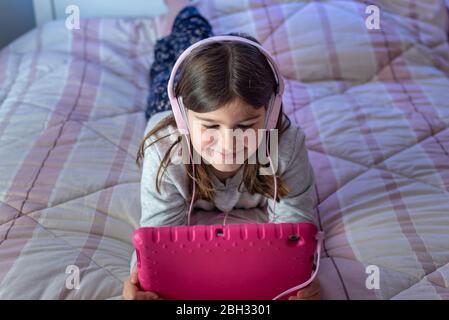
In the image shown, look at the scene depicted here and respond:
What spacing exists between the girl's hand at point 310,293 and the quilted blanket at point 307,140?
0.07 ft

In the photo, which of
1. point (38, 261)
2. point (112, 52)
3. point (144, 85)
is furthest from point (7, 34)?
point (38, 261)

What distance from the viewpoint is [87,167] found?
114cm

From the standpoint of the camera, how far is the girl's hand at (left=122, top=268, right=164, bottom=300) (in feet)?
2.67

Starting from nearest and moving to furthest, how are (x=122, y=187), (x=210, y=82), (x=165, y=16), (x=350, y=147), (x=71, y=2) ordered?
(x=210, y=82), (x=122, y=187), (x=350, y=147), (x=165, y=16), (x=71, y=2)

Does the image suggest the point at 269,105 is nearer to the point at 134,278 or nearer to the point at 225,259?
the point at 225,259

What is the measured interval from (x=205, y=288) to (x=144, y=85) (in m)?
0.88

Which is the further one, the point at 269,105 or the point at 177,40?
the point at 177,40

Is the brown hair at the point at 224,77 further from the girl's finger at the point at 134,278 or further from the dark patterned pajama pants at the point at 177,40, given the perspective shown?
the dark patterned pajama pants at the point at 177,40

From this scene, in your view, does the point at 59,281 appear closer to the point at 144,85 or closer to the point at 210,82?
the point at 210,82

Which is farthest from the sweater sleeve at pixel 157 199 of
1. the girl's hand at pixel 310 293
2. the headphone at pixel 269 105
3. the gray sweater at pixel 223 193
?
the girl's hand at pixel 310 293

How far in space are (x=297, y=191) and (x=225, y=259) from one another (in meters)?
0.24

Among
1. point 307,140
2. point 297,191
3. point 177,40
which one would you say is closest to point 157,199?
point 297,191

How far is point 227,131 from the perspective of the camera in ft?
2.64

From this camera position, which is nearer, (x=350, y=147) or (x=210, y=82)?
(x=210, y=82)
